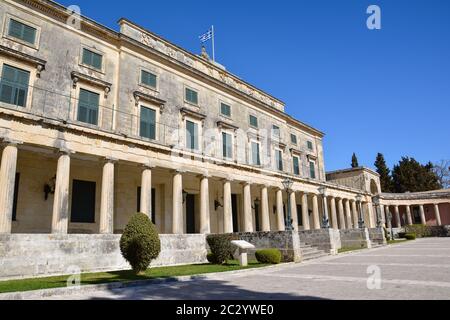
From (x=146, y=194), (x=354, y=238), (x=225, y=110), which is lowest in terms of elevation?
(x=354, y=238)

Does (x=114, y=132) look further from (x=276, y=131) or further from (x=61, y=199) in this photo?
(x=276, y=131)

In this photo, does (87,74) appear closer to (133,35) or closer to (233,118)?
(133,35)

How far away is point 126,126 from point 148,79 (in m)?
4.02

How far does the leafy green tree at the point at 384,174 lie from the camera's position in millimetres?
69706

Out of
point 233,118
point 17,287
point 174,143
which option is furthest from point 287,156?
point 17,287

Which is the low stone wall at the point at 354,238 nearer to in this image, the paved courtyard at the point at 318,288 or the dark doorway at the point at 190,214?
the dark doorway at the point at 190,214

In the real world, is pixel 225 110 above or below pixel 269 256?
above

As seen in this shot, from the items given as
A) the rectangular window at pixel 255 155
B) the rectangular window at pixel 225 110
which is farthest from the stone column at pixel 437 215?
the rectangular window at pixel 225 110

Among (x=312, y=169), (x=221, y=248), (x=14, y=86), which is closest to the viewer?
(x=14, y=86)

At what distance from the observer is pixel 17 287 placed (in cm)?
951

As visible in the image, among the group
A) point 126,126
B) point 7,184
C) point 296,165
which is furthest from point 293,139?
point 7,184

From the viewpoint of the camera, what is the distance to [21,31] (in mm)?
16484

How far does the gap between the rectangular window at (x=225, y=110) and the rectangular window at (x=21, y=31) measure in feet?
45.8

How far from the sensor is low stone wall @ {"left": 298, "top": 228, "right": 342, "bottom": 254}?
20406 millimetres
